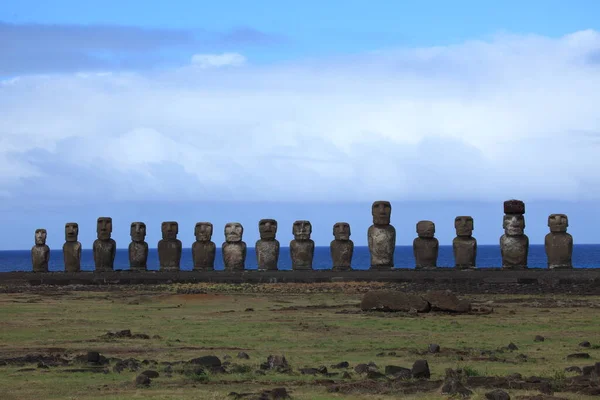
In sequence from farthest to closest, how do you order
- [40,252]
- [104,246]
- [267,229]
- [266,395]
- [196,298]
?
[40,252] → [104,246] → [267,229] → [196,298] → [266,395]

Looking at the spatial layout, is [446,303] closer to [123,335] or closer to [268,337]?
[268,337]

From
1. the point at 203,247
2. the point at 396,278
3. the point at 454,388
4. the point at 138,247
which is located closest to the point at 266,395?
the point at 454,388

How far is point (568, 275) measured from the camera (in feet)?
93.5

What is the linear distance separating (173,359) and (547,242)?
1932 centimetres

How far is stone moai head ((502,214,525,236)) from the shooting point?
31.0 m

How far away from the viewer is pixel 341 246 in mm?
31953

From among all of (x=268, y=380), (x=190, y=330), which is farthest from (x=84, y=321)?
(x=268, y=380)

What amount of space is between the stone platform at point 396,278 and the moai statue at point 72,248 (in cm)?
86

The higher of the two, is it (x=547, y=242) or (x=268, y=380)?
(x=547, y=242)

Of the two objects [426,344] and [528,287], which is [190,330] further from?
[528,287]

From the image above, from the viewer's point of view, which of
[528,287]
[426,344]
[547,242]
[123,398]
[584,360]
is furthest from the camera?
[547,242]

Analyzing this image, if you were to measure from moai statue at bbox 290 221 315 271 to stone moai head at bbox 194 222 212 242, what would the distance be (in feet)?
8.73

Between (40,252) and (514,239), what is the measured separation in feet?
48.9

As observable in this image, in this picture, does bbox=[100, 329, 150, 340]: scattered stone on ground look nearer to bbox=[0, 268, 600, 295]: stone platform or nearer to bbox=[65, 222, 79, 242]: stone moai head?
bbox=[0, 268, 600, 295]: stone platform
